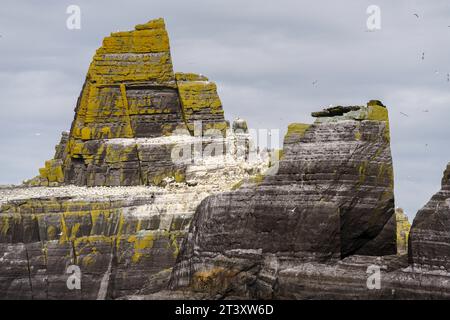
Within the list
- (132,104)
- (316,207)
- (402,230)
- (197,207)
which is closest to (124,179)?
(132,104)

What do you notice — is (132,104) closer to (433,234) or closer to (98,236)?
(98,236)

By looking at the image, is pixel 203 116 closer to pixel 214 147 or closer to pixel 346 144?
pixel 214 147

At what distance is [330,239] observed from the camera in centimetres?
5044

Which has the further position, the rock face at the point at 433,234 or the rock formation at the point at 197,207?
the rock formation at the point at 197,207

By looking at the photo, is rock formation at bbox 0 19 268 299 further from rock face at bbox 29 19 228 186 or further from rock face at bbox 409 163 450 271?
rock face at bbox 409 163 450 271

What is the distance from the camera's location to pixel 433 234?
4753 centimetres

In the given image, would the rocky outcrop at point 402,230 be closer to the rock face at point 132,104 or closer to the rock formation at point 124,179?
the rock formation at point 124,179

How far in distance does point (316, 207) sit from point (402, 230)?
24.9 m

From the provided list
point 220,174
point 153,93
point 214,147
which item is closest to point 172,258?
point 220,174

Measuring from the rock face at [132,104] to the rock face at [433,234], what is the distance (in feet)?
97.2

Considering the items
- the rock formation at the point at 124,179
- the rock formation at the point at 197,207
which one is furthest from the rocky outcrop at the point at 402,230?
the rock formation at the point at 124,179

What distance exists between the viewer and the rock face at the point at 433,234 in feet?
154

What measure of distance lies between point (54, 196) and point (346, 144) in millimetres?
24658
